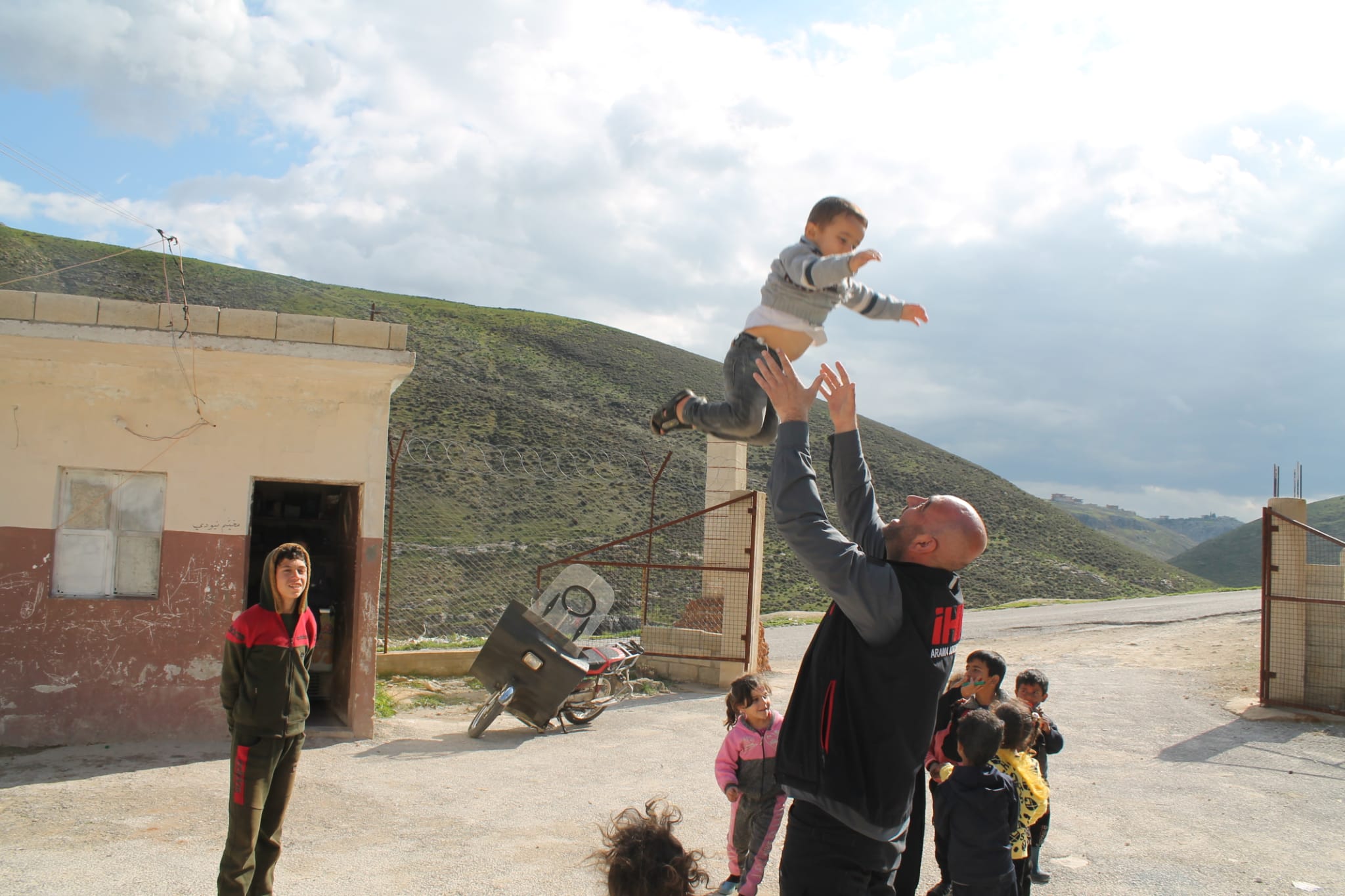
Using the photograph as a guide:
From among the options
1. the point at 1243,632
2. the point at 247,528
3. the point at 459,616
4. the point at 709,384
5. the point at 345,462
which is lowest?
the point at 459,616

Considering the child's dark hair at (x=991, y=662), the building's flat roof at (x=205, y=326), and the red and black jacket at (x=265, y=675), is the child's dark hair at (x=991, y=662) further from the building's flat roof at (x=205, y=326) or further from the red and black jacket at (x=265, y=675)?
the building's flat roof at (x=205, y=326)

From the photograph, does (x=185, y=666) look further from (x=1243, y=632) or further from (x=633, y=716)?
(x=1243, y=632)

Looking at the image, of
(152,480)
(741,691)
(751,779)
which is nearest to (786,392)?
(741,691)

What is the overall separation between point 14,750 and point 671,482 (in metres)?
40.0

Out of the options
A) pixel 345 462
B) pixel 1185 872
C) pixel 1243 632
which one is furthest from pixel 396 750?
pixel 1243 632

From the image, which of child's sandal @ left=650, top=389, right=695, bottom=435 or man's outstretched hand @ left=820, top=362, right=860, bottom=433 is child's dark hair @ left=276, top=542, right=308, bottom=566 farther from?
man's outstretched hand @ left=820, top=362, right=860, bottom=433

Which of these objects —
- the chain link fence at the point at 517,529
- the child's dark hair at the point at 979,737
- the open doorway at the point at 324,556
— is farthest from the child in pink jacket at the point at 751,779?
the chain link fence at the point at 517,529

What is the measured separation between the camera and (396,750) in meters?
8.61

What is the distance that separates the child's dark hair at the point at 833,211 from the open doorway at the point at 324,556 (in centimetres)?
699

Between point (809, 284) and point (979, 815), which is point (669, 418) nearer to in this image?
point (809, 284)

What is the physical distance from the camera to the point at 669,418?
359 centimetres

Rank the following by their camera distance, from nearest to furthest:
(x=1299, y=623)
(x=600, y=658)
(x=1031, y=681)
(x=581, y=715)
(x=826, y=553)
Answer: (x=826, y=553), (x=1031, y=681), (x=581, y=715), (x=600, y=658), (x=1299, y=623)

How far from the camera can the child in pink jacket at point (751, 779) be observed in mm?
4707

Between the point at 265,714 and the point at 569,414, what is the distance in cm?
5166
